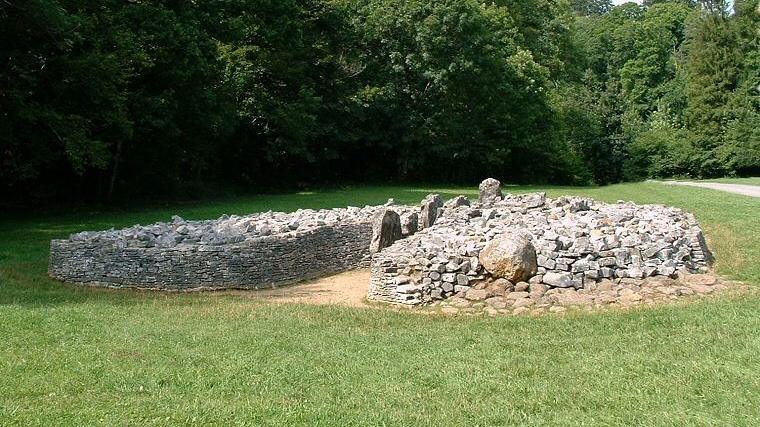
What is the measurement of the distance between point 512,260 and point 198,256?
5610 mm

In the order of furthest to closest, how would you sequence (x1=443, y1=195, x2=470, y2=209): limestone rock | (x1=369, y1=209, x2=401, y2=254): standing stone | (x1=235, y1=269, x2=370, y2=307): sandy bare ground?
(x1=443, y1=195, x2=470, y2=209): limestone rock, (x1=369, y1=209, x2=401, y2=254): standing stone, (x1=235, y1=269, x2=370, y2=307): sandy bare ground

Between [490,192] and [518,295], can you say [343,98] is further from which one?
[518,295]

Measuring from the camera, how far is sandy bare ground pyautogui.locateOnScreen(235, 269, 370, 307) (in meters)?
11.9

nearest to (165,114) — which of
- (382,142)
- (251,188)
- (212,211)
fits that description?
(212,211)

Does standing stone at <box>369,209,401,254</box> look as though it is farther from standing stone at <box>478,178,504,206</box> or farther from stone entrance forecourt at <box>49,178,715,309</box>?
standing stone at <box>478,178,504,206</box>

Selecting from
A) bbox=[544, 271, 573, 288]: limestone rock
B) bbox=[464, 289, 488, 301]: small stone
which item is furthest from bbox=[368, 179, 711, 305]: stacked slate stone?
bbox=[464, 289, 488, 301]: small stone

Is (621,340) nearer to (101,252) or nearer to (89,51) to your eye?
(101,252)

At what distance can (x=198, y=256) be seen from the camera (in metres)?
12.9

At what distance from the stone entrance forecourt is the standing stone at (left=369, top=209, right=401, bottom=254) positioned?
0.08 ft

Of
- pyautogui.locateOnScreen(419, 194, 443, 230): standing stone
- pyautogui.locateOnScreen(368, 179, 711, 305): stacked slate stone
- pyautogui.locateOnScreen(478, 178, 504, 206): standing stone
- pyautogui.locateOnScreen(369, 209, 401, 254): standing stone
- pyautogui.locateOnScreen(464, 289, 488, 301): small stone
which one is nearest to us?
pyautogui.locateOnScreen(464, 289, 488, 301): small stone

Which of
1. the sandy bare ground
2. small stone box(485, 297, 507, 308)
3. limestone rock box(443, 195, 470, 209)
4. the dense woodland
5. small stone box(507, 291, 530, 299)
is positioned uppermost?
the dense woodland

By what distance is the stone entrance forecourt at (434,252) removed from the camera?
11.0 metres

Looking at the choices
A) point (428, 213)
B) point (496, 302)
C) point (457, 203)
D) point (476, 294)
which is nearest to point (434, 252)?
point (476, 294)

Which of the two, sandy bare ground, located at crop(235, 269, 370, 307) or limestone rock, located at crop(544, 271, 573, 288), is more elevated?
limestone rock, located at crop(544, 271, 573, 288)
